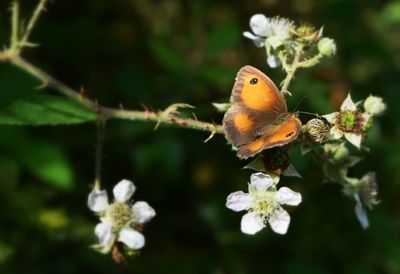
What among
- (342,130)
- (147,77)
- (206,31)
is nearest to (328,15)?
(206,31)

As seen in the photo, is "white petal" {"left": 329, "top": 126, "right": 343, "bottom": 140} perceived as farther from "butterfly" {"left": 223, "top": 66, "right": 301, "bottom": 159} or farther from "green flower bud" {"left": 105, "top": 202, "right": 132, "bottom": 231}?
"green flower bud" {"left": 105, "top": 202, "right": 132, "bottom": 231}

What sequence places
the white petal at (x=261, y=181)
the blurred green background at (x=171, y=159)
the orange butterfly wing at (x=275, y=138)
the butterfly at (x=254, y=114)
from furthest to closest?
the blurred green background at (x=171, y=159)
the white petal at (x=261, y=181)
the butterfly at (x=254, y=114)
the orange butterfly wing at (x=275, y=138)

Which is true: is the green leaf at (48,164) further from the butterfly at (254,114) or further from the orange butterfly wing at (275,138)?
the orange butterfly wing at (275,138)

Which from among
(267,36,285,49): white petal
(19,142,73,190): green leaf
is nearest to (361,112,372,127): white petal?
(267,36,285,49): white petal

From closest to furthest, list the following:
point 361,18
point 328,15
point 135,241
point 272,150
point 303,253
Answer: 1. point 272,150
2. point 135,241
3. point 303,253
4. point 328,15
5. point 361,18

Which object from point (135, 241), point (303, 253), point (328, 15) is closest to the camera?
point (135, 241)

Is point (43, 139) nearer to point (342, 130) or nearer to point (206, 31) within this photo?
point (206, 31)

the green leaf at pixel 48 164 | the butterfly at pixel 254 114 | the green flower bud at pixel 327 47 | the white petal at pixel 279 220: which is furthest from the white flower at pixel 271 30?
the green leaf at pixel 48 164
